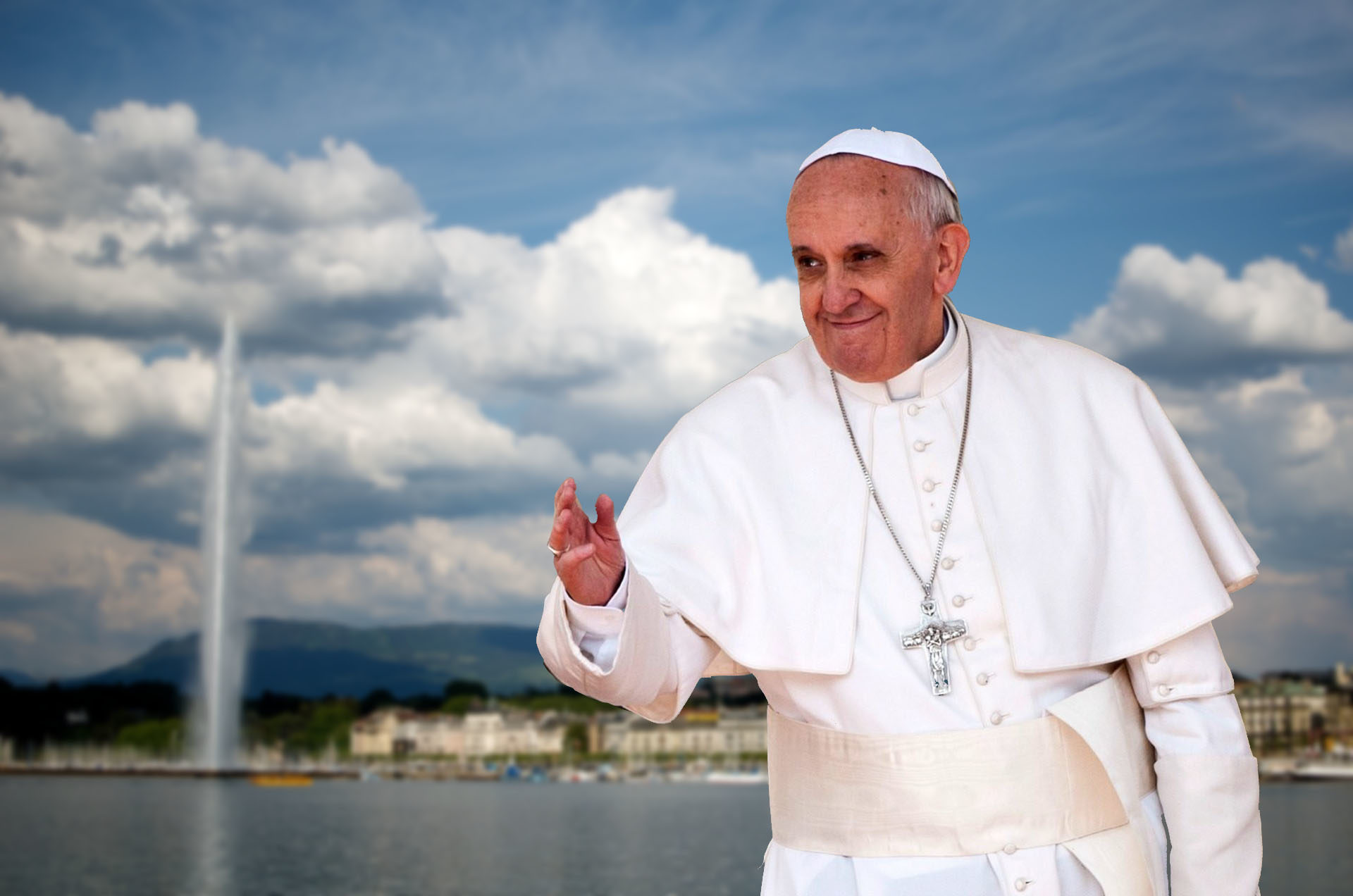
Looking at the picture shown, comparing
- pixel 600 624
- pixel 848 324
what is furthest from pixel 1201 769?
pixel 600 624

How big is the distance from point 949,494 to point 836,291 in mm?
590

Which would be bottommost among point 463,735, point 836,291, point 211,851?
point 211,851

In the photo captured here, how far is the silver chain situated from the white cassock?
17mm

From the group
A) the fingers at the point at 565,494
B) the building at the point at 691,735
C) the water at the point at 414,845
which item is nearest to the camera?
the fingers at the point at 565,494

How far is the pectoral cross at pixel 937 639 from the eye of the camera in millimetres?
3613

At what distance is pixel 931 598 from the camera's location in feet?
12.2

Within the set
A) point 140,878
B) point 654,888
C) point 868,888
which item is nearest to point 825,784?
point 868,888

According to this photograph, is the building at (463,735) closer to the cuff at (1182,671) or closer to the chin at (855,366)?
the chin at (855,366)

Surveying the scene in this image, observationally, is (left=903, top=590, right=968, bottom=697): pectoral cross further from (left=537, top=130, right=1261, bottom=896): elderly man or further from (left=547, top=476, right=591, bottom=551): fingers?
(left=547, top=476, right=591, bottom=551): fingers

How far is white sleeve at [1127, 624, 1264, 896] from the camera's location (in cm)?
352

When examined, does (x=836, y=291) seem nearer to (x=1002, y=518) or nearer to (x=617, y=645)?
(x=1002, y=518)

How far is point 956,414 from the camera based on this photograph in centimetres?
399

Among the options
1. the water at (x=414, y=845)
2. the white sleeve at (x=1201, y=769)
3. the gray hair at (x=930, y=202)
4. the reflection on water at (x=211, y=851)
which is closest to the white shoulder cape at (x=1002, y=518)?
the white sleeve at (x=1201, y=769)

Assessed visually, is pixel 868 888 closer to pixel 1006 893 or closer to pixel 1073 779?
pixel 1006 893
